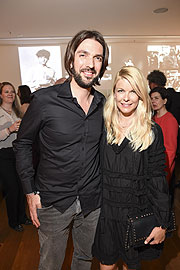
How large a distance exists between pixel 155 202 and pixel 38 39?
21.3 feet

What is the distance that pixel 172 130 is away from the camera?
80.8 inches

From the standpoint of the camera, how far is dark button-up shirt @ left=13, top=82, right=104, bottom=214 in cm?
117

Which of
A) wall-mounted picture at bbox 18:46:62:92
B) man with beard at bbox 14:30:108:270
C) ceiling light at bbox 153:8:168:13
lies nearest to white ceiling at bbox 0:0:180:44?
ceiling light at bbox 153:8:168:13

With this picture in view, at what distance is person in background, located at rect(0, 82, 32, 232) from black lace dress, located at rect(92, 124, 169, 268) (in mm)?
1374

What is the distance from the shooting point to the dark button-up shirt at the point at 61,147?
3.84 ft

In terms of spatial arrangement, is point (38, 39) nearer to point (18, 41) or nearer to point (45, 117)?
point (18, 41)

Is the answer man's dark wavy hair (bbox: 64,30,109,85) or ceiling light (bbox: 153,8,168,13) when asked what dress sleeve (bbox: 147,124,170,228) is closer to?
man's dark wavy hair (bbox: 64,30,109,85)

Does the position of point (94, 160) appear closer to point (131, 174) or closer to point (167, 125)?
point (131, 174)

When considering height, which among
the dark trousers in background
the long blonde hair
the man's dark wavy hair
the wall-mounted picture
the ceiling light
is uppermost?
the ceiling light

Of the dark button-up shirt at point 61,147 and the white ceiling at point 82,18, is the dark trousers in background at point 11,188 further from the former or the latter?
the white ceiling at point 82,18

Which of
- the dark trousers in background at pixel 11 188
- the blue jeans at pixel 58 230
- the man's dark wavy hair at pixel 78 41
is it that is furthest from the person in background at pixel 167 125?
the dark trousers in background at pixel 11 188

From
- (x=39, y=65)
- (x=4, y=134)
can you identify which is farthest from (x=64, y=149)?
(x=39, y=65)

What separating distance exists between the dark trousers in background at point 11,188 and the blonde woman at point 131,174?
55.3 inches

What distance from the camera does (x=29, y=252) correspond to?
2.02 meters
